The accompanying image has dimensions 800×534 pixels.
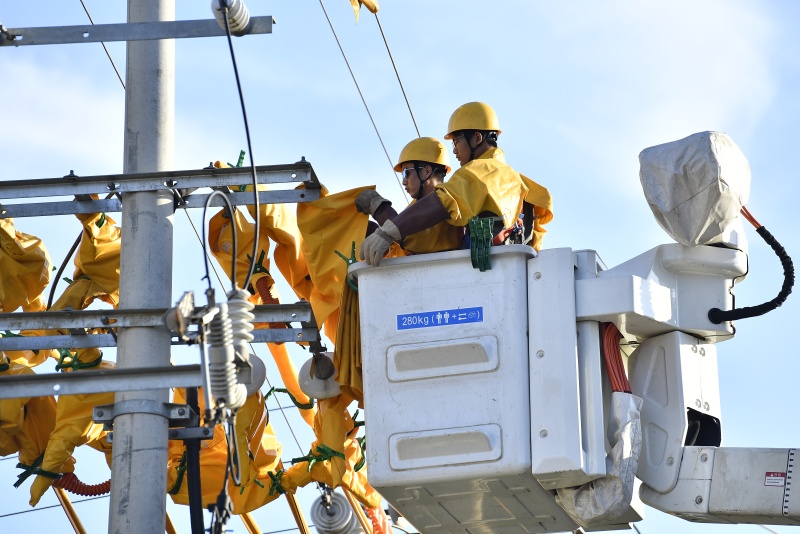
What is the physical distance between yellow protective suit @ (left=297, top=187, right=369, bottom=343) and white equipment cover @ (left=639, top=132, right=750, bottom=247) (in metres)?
1.64

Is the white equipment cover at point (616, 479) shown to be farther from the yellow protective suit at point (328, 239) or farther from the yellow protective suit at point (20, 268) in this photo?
the yellow protective suit at point (20, 268)

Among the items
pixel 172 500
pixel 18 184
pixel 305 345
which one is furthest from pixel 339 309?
pixel 172 500

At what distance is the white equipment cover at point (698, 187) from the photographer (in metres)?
7.84

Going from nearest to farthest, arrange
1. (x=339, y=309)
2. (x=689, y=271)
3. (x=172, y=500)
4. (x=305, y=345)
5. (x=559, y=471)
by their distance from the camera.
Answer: (x=559, y=471), (x=689, y=271), (x=339, y=309), (x=305, y=345), (x=172, y=500)

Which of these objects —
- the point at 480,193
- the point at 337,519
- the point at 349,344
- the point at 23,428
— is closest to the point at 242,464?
the point at 23,428

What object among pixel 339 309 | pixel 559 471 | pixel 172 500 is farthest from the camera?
pixel 172 500

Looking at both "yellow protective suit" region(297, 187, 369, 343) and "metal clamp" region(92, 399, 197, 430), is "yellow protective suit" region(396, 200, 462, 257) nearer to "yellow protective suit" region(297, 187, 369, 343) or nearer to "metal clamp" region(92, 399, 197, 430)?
"yellow protective suit" region(297, 187, 369, 343)

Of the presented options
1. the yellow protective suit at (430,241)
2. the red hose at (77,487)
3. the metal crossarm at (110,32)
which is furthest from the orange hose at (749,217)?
the red hose at (77,487)

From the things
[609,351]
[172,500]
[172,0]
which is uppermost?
[172,0]

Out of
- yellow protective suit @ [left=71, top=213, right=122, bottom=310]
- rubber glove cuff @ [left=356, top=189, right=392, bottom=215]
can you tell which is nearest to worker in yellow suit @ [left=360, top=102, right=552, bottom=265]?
rubber glove cuff @ [left=356, top=189, right=392, bottom=215]

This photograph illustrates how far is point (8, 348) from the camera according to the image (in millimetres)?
8375

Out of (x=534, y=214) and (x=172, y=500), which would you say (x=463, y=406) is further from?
(x=172, y=500)

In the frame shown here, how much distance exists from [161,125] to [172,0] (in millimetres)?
723

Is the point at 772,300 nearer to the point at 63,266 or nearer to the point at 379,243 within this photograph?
the point at 379,243
